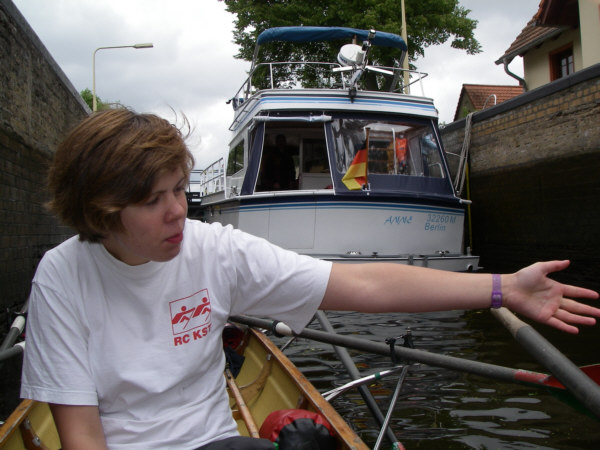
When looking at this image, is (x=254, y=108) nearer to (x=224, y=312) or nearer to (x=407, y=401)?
(x=407, y=401)

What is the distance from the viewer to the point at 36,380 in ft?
4.62

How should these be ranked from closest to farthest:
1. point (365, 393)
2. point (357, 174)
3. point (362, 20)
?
1. point (365, 393)
2. point (357, 174)
3. point (362, 20)

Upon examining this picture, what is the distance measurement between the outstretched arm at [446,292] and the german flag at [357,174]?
5.83 meters

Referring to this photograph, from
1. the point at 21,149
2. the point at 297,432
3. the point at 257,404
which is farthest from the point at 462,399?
the point at 21,149

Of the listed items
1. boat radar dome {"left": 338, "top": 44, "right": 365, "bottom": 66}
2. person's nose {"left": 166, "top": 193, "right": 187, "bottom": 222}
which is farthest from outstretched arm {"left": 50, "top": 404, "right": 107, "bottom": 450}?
boat radar dome {"left": 338, "top": 44, "right": 365, "bottom": 66}

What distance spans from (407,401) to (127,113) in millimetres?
3751

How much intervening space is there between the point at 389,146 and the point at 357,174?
95 cm

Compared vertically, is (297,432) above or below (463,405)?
above

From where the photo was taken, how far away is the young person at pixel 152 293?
4.53ft

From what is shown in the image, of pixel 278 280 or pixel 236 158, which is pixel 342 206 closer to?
pixel 236 158

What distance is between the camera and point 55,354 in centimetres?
140

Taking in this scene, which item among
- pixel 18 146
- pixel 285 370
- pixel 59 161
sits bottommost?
pixel 285 370

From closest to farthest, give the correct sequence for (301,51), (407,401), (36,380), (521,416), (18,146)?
(36,380)
(521,416)
(407,401)
(18,146)
(301,51)

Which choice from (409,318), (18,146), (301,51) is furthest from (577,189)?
(301,51)
